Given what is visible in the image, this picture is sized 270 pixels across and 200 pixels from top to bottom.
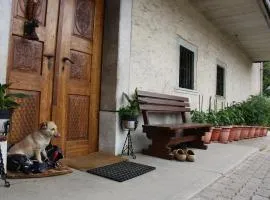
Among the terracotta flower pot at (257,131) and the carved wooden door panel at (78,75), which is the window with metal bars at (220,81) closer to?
the terracotta flower pot at (257,131)

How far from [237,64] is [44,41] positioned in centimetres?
904

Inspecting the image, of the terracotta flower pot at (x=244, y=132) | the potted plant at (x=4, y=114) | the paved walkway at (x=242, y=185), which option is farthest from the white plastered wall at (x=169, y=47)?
the potted plant at (x=4, y=114)

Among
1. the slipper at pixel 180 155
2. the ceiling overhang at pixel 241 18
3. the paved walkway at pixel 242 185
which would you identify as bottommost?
the paved walkway at pixel 242 185

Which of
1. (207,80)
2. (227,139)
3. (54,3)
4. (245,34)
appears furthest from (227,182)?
(245,34)

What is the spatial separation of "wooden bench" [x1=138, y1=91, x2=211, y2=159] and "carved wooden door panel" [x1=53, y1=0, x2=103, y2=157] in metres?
0.82

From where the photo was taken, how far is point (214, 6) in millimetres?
6945

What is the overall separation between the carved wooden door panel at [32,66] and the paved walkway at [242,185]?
2041 millimetres

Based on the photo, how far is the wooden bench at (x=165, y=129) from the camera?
4223 mm

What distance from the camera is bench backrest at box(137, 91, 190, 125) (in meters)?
4.46

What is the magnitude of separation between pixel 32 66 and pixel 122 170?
164 centimetres

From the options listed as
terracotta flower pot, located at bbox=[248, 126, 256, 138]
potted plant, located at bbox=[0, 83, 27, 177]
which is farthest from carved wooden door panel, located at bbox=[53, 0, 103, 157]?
terracotta flower pot, located at bbox=[248, 126, 256, 138]

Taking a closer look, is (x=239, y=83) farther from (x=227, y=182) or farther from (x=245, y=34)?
(x=227, y=182)

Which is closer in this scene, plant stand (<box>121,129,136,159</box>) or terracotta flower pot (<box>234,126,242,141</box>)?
plant stand (<box>121,129,136,159</box>)

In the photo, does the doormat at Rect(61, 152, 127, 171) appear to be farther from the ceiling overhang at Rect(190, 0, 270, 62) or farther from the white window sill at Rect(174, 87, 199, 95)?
the ceiling overhang at Rect(190, 0, 270, 62)
